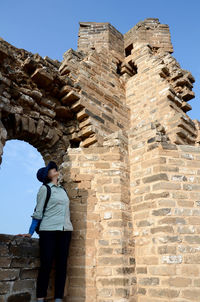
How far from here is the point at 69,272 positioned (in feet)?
11.4

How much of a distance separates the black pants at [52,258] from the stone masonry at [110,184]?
30 centimetres

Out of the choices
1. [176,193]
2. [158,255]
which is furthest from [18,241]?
[176,193]

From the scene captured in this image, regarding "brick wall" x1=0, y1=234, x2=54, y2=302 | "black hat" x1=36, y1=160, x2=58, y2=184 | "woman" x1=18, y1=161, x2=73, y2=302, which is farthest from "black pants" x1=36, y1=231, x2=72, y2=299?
"black hat" x1=36, y1=160, x2=58, y2=184

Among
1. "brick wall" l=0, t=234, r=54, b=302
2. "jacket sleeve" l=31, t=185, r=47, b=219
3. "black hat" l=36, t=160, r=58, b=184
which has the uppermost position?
"black hat" l=36, t=160, r=58, b=184

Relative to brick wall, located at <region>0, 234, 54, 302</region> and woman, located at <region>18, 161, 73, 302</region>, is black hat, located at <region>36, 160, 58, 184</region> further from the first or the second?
brick wall, located at <region>0, 234, 54, 302</region>

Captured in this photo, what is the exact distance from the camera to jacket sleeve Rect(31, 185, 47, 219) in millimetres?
3127

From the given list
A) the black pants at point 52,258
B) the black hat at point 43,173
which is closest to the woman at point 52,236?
the black pants at point 52,258

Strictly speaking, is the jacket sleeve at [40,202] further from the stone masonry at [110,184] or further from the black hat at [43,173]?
the stone masonry at [110,184]

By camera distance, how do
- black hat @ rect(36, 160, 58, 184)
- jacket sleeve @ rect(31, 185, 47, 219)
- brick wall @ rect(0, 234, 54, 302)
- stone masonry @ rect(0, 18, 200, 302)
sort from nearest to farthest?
brick wall @ rect(0, 234, 54, 302), jacket sleeve @ rect(31, 185, 47, 219), stone masonry @ rect(0, 18, 200, 302), black hat @ rect(36, 160, 58, 184)

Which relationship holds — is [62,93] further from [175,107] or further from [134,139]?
[175,107]

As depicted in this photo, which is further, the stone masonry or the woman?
the stone masonry

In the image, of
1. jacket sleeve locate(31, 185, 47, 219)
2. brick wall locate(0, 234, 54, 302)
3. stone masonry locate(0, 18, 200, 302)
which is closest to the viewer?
brick wall locate(0, 234, 54, 302)

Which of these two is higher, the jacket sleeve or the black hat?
the black hat

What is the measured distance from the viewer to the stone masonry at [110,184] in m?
3.39
